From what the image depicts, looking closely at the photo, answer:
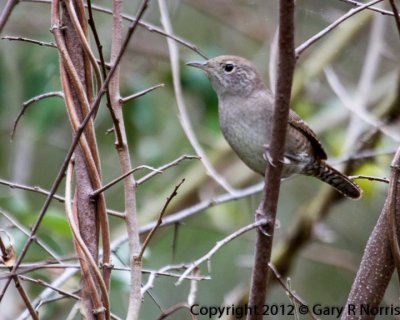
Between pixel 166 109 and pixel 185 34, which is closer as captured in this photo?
pixel 166 109

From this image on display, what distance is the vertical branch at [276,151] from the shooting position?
164 centimetres

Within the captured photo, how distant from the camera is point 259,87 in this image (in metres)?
3.44

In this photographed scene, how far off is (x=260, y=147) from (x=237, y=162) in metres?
2.47

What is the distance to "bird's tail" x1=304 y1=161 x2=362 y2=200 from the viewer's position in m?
3.46

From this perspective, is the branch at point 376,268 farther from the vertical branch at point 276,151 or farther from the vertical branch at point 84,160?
the vertical branch at point 84,160

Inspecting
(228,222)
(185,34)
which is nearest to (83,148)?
(228,222)

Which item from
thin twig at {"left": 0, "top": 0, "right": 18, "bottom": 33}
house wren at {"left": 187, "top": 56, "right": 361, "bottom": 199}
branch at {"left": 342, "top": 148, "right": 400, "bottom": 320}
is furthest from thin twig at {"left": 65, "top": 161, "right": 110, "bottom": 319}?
house wren at {"left": 187, "top": 56, "right": 361, "bottom": 199}

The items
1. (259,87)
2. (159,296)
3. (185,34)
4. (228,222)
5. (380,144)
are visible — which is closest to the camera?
(259,87)

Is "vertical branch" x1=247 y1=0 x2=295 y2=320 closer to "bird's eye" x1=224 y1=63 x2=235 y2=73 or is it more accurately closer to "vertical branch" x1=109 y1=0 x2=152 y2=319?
"vertical branch" x1=109 y1=0 x2=152 y2=319

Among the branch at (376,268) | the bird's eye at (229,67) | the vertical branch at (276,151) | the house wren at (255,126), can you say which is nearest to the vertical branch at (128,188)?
the vertical branch at (276,151)

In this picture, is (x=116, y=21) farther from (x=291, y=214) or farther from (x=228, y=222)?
(x=291, y=214)

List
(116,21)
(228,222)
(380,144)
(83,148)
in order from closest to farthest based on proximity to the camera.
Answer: (83,148) < (116,21) < (380,144) < (228,222)

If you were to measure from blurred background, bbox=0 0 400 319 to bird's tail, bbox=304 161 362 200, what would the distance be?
0.54 meters

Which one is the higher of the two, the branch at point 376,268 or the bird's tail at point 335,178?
the bird's tail at point 335,178
